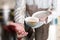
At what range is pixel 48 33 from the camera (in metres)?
0.98

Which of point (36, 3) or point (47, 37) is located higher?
point (36, 3)

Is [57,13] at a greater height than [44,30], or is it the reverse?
[57,13]

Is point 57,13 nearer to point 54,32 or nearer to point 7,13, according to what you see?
point 54,32

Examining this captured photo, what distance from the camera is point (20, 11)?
95cm

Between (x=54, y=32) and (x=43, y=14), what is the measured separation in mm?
153

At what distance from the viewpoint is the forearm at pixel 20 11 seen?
37.0 inches

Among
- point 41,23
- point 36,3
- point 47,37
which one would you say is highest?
point 36,3

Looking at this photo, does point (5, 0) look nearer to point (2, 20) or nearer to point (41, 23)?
point (2, 20)

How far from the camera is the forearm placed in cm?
94

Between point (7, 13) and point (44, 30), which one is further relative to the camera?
point (44, 30)

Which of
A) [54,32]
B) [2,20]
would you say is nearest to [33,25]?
[54,32]

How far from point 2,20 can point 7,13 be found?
0.21 feet

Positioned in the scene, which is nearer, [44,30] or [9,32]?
[9,32]

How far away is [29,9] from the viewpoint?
953 mm
